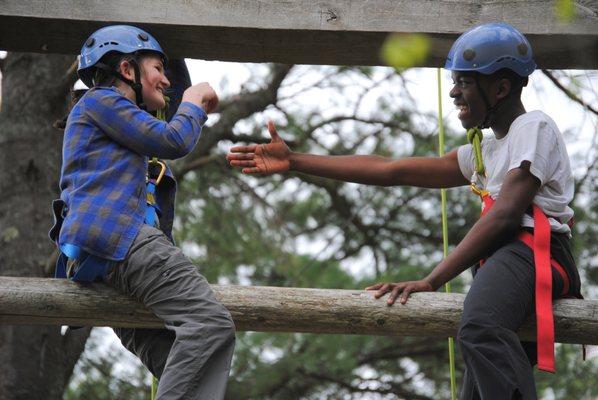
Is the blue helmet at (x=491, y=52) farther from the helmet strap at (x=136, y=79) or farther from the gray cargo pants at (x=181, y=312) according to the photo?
the gray cargo pants at (x=181, y=312)

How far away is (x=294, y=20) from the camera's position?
4.45 meters

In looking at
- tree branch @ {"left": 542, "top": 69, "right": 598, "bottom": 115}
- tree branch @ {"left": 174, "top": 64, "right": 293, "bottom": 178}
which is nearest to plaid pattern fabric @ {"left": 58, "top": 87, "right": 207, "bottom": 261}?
tree branch @ {"left": 542, "top": 69, "right": 598, "bottom": 115}

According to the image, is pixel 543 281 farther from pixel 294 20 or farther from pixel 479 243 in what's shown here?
pixel 294 20

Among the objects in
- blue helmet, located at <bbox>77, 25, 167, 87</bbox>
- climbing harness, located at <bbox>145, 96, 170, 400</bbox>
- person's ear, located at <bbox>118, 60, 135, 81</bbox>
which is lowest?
climbing harness, located at <bbox>145, 96, 170, 400</bbox>

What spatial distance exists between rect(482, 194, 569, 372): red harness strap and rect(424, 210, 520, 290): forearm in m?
0.09

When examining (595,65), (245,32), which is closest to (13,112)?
(245,32)

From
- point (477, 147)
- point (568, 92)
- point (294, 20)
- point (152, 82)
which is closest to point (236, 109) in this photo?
point (568, 92)

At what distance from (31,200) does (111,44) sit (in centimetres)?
277

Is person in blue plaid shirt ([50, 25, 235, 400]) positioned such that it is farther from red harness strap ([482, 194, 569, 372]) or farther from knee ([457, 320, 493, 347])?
red harness strap ([482, 194, 569, 372])

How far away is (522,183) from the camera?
4.02 m

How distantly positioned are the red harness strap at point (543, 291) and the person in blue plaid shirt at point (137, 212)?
3.59 ft

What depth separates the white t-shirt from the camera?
4.05 meters

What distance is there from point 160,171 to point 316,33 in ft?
2.78

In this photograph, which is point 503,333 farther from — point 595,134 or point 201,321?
point 595,134
